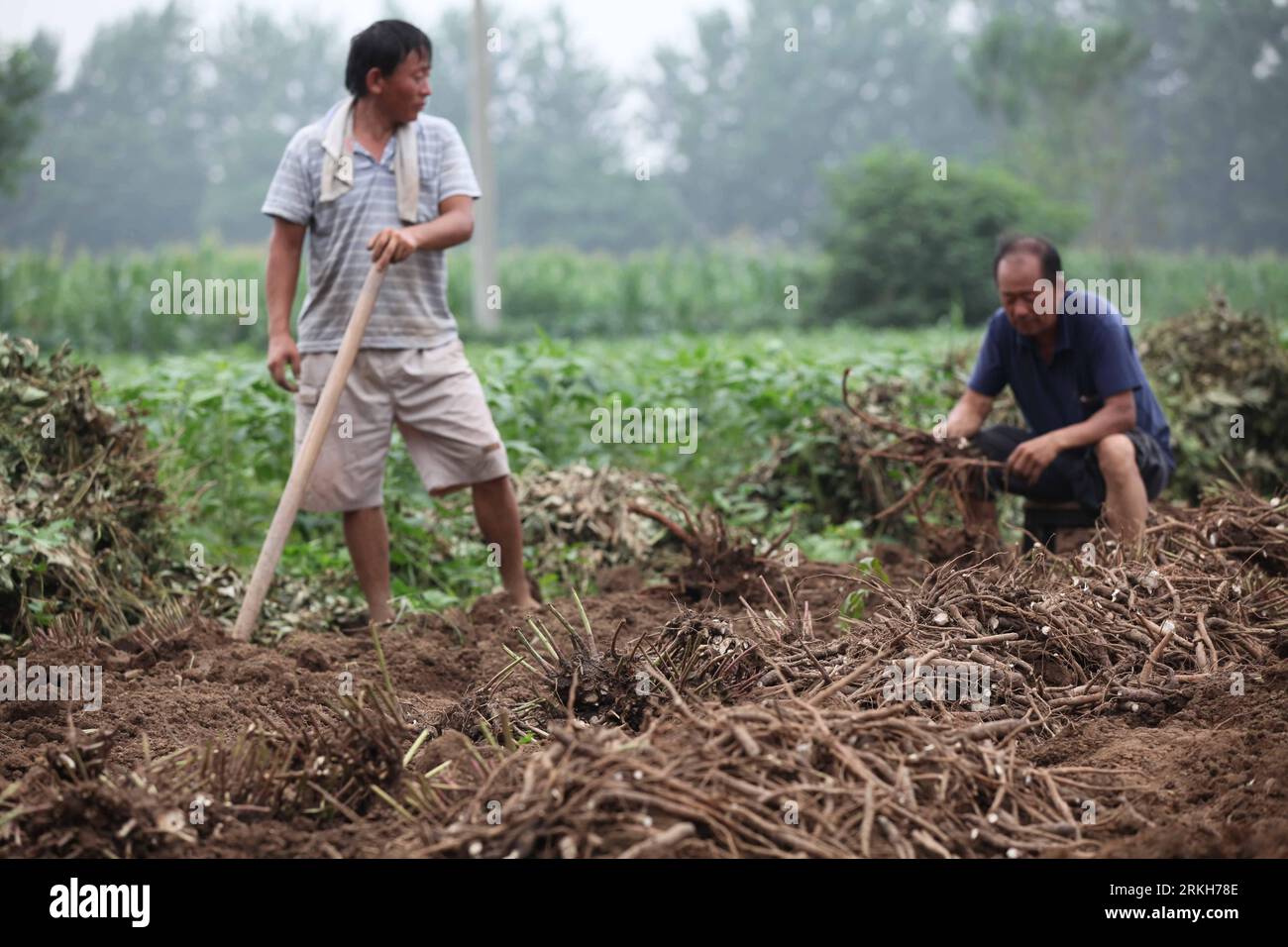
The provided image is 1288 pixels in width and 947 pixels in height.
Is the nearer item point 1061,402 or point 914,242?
point 1061,402

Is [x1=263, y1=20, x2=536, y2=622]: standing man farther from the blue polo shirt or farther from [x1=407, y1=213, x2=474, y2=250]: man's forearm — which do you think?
the blue polo shirt

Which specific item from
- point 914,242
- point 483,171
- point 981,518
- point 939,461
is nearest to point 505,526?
point 939,461

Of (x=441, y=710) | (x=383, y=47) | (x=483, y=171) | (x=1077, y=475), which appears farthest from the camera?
(x=483, y=171)

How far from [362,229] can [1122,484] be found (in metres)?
2.61

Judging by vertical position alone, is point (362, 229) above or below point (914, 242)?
below

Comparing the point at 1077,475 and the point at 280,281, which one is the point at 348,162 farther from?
the point at 1077,475

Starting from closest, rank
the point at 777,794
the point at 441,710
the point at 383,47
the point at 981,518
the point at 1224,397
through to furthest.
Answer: the point at 777,794
the point at 441,710
the point at 383,47
the point at 981,518
the point at 1224,397

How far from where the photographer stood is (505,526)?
4.44 metres

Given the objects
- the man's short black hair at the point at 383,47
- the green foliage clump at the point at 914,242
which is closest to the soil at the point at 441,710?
the man's short black hair at the point at 383,47

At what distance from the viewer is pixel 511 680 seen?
10.7 ft

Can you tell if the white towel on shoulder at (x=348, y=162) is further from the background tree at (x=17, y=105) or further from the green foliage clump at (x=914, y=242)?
the background tree at (x=17, y=105)

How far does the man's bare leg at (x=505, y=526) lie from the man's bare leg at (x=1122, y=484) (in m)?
1.94

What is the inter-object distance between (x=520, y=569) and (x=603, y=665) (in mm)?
1654

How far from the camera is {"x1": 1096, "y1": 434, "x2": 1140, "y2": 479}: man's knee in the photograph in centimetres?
438
